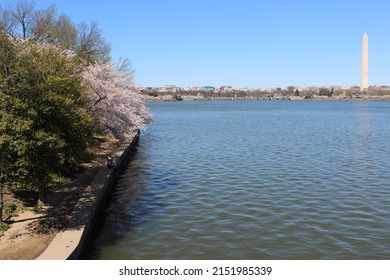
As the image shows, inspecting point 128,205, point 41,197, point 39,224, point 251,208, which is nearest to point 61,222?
point 39,224

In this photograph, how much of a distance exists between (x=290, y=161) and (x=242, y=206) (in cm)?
1183

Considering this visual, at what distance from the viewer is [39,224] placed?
1373cm

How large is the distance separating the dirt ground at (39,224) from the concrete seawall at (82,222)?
1.20ft

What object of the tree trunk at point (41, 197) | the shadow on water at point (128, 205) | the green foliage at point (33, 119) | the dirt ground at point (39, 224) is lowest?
the shadow on water at point (128, 205)

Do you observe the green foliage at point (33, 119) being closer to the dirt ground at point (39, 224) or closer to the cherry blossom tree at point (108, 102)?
the dirt ground at point (39, 224)

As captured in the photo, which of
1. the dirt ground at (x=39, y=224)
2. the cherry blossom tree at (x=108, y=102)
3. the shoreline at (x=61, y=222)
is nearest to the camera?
the shoreline at (x=61, y=222)

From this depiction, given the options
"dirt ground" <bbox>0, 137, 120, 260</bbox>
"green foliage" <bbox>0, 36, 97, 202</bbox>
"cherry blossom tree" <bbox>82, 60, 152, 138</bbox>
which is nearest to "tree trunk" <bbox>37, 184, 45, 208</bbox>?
"dirt ground" <bbox>0, 137, 120, 260</bbox>

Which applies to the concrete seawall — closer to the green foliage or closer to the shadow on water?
the shadow on water

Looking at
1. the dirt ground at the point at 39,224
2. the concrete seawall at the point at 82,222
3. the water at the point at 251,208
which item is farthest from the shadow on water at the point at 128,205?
the dirt ground at the point at 39,224

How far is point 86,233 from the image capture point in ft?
44.1

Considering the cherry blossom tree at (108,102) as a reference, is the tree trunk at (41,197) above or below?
below

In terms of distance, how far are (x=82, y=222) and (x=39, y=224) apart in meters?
1.54

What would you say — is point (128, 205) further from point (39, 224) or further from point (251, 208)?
point (251, 208)

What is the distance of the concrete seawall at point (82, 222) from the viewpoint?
10867mm
